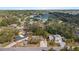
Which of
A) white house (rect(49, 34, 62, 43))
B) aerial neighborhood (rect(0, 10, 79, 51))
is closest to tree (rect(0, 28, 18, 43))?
aerial neighborhood (rect(0, 10, 79, 51))

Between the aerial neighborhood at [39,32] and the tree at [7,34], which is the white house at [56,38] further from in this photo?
the tree at [7,34]

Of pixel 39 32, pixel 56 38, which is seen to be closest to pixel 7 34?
pixel 39 32

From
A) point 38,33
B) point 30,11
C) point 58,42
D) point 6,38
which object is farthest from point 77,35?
point 6,38

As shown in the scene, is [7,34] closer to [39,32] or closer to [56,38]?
[39,32]

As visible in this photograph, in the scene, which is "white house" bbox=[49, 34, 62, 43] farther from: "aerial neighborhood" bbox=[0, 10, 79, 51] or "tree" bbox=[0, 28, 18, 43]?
"tree" bbox=[0, 28, 18, 43]

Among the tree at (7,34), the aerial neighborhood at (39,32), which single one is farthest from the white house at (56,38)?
the tree at (7,34)
